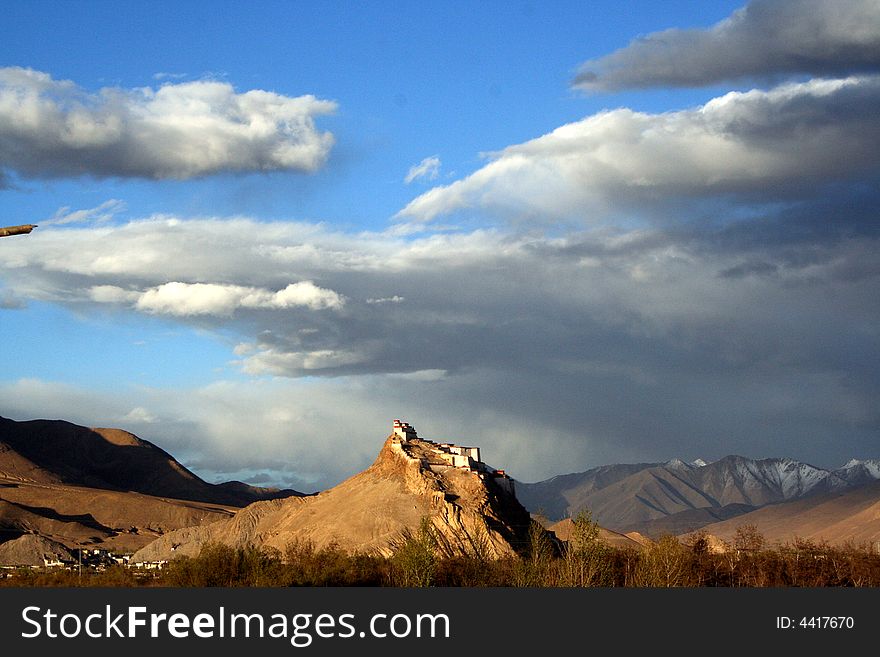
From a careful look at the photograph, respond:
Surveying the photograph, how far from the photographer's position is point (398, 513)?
12962cm

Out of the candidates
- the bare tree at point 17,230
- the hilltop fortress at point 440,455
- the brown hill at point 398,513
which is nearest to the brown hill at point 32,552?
the brown hill at point 398,513

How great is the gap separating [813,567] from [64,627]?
8383cm

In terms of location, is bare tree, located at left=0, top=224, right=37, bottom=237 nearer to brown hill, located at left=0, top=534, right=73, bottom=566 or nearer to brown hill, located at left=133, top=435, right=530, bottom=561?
brown hill, located at left=133, top=435, right=530, bottom=561

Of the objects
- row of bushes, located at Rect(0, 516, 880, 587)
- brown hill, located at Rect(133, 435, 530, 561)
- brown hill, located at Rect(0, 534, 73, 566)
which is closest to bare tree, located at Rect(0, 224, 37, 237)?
row of bushes, located at Rect(0, 516, 880, 587)

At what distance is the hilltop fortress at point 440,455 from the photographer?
463 ft

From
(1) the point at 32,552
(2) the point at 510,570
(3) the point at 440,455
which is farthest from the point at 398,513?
(1) the point at 32,552

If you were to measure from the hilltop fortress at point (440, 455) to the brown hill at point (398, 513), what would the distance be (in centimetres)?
19

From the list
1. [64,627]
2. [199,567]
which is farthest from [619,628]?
[199,567]

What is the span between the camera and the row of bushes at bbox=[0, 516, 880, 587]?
80.2 metres

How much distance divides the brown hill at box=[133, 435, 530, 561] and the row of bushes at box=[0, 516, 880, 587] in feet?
34.9

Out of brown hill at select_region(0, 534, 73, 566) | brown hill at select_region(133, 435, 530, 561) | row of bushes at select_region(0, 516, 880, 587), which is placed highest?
brown hill at select_region(133, 435, 530, 561)

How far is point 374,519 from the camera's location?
424ft

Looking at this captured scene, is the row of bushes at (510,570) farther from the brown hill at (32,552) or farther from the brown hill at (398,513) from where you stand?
the brown hill at (32,552)

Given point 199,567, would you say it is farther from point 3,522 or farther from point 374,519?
point 3,522
